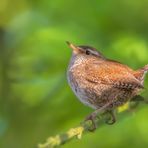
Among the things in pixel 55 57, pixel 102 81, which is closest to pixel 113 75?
pixel 102 81

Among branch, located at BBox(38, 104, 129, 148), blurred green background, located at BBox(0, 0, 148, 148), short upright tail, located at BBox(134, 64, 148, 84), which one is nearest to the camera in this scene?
branch, located at BBox(38, 104, 129, 148)

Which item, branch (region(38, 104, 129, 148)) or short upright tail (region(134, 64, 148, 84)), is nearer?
branch (region(38, 104, 129, 148))

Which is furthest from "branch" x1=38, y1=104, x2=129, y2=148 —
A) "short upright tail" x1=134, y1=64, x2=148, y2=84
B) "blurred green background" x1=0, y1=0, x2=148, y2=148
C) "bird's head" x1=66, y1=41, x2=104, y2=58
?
"bird's head" x1=66, y1=41, x2=104, y2=58

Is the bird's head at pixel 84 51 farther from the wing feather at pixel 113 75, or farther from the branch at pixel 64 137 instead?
the branch at pixel 64 137

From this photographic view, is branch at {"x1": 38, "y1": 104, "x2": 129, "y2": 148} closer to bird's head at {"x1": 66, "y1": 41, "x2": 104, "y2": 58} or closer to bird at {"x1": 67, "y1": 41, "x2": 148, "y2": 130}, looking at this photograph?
bird at {"x1": 67, "y1": 41, "x2": 148, "y2": 130}

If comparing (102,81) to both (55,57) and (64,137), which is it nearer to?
(55,57)

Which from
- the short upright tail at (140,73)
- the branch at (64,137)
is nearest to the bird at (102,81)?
the short upright tail at (140,73)
